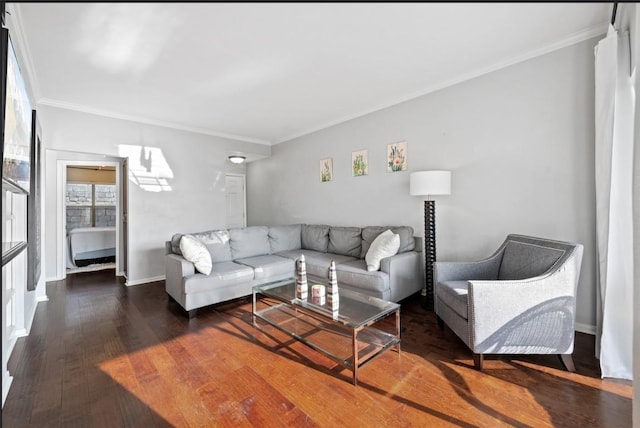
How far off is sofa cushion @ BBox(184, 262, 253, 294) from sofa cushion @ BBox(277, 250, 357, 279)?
29.5 inches

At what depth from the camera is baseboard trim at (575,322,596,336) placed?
2.39 m

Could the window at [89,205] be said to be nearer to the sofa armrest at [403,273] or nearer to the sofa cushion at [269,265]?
the sofa cushion at [269,265]

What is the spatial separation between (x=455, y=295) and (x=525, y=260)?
0.67 metres

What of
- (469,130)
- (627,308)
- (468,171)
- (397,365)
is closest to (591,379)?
(627,308)

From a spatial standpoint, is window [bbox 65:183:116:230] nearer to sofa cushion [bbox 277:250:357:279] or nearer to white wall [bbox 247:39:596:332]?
sofa cushion [bbox 277:250:357:279]

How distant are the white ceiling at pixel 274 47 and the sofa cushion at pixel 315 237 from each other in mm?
1849

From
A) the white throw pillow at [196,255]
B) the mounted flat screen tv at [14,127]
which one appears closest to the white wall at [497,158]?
the white throw pillow at [196,255]

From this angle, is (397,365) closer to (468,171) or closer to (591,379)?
(591,379)

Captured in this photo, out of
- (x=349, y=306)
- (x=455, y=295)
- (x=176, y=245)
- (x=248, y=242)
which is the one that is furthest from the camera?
(x=248, y=242)

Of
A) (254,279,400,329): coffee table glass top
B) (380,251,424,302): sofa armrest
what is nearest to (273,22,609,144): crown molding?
(380,251,424,302): sofa armrest

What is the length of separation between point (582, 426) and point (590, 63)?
8.83 feet

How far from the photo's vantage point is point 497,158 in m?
2.87

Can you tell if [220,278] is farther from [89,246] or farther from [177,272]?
[89,246]

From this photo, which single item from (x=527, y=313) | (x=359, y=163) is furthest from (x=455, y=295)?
(x=359, y=163)
